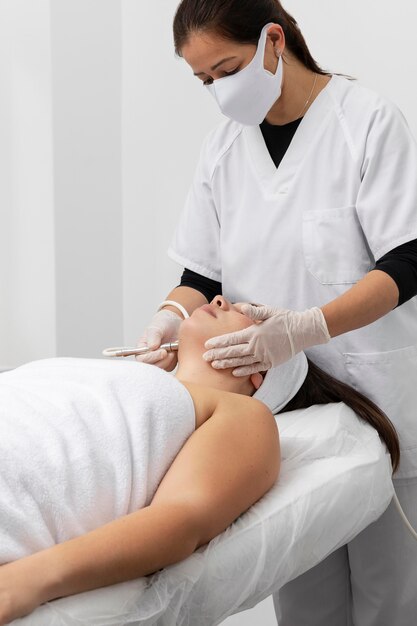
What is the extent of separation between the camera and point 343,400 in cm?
165

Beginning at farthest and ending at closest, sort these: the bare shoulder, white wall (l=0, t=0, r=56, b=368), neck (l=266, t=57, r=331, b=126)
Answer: white wall (l=0, t=0, r=56, b=368) → neck (l=266, t=57, r=331, b=126) → the bare shoulder

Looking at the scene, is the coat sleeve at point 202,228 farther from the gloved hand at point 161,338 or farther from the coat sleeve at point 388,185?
the coat sleeve at point 388,185

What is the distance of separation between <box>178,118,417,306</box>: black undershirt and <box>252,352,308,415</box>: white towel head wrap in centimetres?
24

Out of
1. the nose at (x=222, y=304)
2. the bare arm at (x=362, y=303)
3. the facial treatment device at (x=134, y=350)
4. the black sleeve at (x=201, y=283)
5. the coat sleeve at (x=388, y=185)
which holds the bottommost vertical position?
the facial treatment device at (x=134, y=350)

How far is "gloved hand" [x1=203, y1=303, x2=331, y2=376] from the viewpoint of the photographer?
1.51 m

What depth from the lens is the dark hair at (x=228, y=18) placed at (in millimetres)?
1604

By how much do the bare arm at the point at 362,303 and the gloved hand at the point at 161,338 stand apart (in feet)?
1.22

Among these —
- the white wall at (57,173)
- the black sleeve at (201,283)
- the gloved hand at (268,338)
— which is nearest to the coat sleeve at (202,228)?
the black sleeve at (201,283)

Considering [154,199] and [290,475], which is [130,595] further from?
[154,199]

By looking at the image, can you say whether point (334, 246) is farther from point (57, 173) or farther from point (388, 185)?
point (57, 173)

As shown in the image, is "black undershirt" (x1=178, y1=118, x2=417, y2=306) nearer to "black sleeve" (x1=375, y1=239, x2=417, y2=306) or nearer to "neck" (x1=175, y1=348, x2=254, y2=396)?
"black sleeve" (x1=375, y1=239, x2=417, y2=306)

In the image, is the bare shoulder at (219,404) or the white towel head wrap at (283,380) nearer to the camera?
the bare shoulder at (219,404)

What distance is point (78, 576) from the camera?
98cm

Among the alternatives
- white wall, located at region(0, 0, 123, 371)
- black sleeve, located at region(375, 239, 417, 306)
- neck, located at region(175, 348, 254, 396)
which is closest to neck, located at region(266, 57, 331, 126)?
black sleeve, located at region(375, 239, 417, 306)
